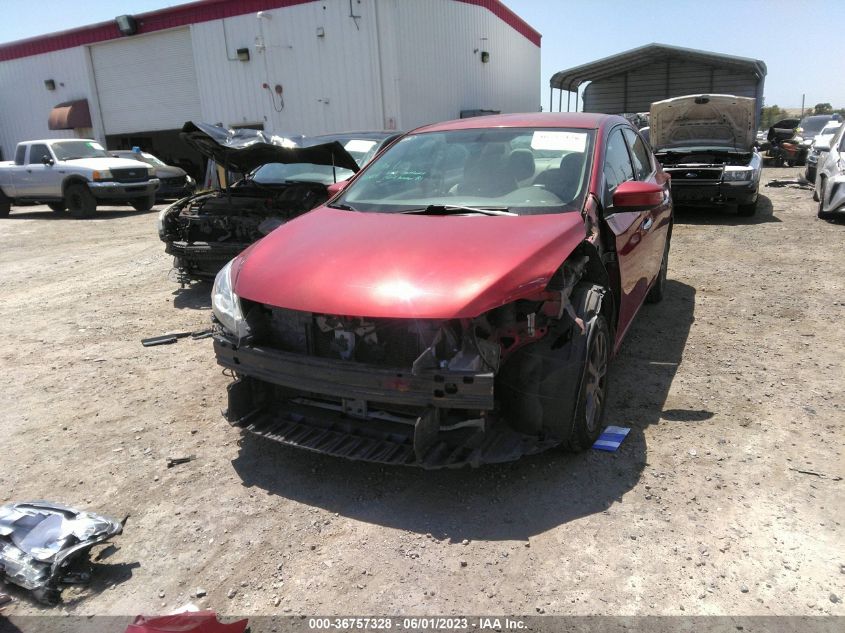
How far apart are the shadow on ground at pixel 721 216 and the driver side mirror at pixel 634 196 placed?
710cm

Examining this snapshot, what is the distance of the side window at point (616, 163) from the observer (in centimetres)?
378

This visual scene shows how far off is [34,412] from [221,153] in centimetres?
333

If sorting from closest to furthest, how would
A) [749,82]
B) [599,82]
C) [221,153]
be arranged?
[221,153] < [749,82] < [599,82]

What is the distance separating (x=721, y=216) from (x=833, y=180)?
170 cm

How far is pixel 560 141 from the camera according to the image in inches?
152

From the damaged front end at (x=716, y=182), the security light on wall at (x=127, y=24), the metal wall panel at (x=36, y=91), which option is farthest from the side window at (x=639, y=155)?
the metal wall panel at (x=36, y=91)

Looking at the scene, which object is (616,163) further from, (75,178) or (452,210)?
(75,178)

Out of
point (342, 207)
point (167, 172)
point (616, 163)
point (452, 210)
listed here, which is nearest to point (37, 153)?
point (167, 172)

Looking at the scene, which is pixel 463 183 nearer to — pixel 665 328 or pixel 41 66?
pixel 665 328

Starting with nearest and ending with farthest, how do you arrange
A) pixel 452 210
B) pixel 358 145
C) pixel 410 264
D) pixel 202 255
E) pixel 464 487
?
1. pixel 410 264
2. pixel 464 487
3. pixel 452 210
4. pixel 202 255
5. pixel 358 145

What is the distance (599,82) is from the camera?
2266 cm

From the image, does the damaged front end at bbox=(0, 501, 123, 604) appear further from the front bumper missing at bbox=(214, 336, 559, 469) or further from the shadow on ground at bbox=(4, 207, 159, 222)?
the shadow on ground at bbox=(4, 207, 159, 222)

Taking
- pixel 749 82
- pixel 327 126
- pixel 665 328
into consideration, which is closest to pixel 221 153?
pixel 665 328

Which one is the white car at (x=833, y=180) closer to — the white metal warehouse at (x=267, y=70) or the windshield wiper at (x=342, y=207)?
the windshield wiper at (x=342, y=207)
